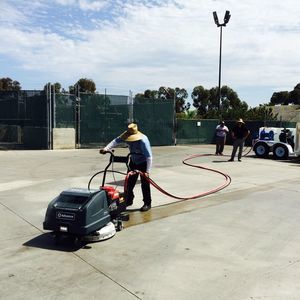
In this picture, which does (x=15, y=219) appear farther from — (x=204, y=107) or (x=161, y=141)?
(x=204, y=107)

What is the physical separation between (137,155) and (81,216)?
270cm

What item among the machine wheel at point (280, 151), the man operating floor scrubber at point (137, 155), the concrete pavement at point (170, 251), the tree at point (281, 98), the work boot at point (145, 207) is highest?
the tree at point (281, 98)

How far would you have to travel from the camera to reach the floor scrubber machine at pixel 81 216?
5863mm

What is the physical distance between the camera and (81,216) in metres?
5.84

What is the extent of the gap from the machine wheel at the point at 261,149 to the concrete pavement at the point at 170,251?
9051 millimetres

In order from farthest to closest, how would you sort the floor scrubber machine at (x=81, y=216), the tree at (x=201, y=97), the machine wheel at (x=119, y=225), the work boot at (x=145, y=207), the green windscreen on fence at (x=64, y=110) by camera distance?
the tree at (x=201, y=97)
the green windscreen on fence at (x=64, y=110)
the work boot at (x=145, y=207)
the machine wheel at (x=119, y=225)
the floor scrubber machine at (x=81, y=216)

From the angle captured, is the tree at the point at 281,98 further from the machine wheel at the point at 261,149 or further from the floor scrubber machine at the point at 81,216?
the floor scrubber machine at the point at 81,216

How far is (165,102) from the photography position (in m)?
26.3

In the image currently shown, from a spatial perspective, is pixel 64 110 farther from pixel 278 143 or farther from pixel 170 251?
pixel 170 251

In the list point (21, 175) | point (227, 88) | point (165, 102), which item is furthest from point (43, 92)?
point (227, 88)

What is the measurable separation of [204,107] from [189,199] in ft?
229

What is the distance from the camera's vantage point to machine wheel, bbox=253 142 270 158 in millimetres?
20141

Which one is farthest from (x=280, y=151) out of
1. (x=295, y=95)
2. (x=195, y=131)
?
(x=295, y=95)

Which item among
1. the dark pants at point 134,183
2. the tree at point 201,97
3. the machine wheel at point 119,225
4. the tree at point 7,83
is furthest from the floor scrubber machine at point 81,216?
the tree at point 7,83
